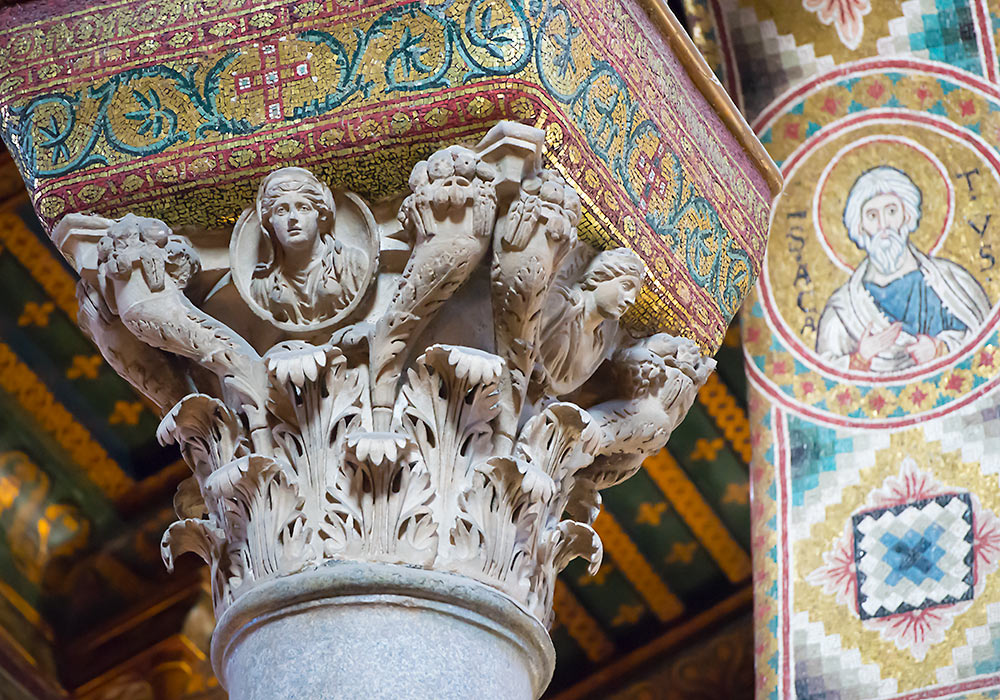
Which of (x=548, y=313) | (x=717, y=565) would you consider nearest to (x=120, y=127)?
(x=548, y=313)

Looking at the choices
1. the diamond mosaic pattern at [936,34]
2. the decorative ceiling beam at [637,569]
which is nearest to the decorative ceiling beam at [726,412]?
the decorative ceiling beam at [637,569]

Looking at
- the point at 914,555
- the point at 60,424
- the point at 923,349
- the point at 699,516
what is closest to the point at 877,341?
the point at 923,349

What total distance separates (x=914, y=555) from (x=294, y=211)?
6.43 ft

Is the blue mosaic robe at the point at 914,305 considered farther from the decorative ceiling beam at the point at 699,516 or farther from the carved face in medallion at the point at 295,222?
the carved face in medallion at the point at 295,222

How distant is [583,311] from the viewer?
322 cm

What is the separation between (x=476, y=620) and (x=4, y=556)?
3642mm

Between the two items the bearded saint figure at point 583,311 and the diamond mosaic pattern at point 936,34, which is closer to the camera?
the bearded saint figure at point 583,311

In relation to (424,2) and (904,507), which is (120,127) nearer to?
(424,2)

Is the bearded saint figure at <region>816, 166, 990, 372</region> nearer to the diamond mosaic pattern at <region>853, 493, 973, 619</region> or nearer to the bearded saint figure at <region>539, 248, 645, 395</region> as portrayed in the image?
the diamond mosaic pattern at <region>853, 493, 973, 619</region>

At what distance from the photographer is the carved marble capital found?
293 centimetres

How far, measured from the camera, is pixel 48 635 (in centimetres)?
634

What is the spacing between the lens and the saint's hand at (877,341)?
4.62m

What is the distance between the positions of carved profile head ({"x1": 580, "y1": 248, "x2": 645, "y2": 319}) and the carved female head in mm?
472

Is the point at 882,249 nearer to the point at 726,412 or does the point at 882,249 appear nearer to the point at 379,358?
the point at 726,412
